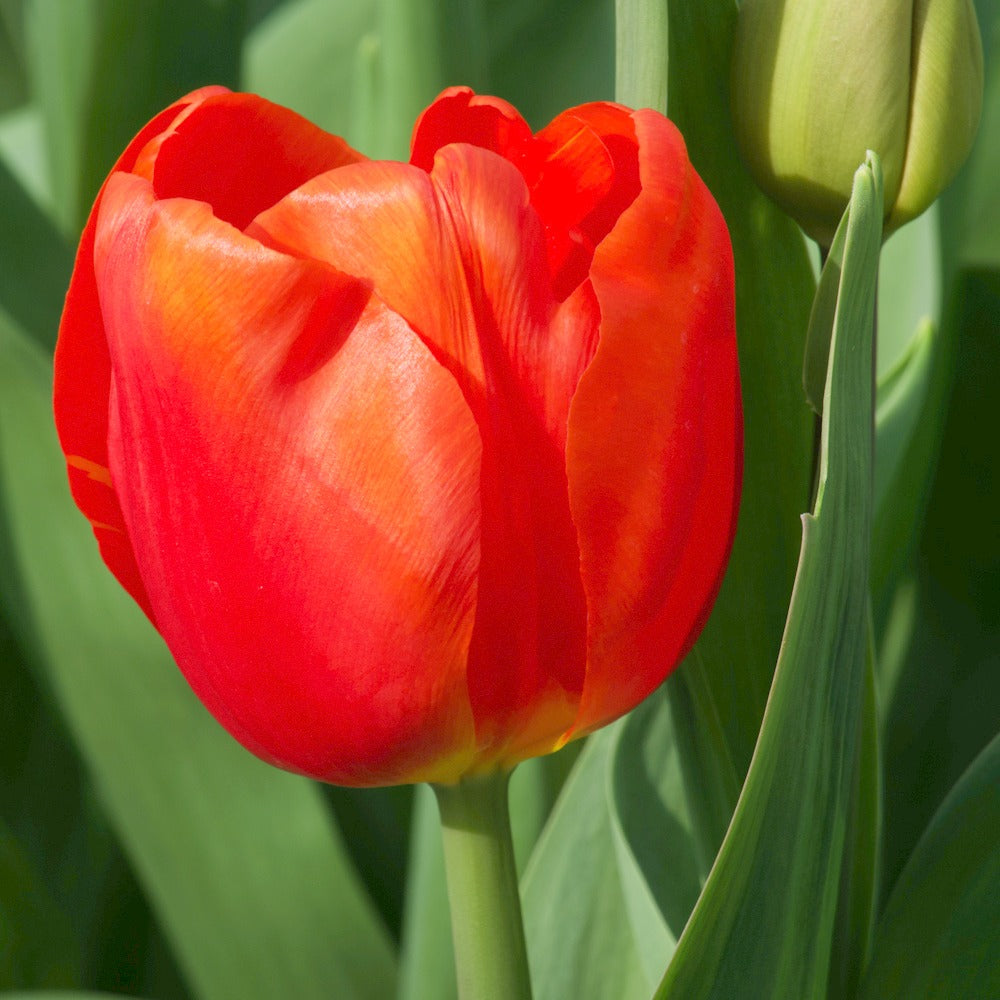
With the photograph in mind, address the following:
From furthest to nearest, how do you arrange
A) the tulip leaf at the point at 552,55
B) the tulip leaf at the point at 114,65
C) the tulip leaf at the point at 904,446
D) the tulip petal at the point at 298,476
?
the tulip leaf at the point at 552,55 < the tulip leaf at the point at 114,65 < the tulip leaf at the point at 904,446 < the tulip petal at the point at 298,476

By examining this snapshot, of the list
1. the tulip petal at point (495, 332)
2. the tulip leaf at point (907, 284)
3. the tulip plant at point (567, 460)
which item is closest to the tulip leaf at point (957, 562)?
the tulip leaf at point (907, 284)

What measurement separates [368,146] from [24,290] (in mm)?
163

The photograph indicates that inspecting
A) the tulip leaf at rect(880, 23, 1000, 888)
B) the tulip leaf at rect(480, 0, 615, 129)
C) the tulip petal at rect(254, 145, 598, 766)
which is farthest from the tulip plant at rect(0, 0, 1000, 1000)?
the tulip leaf at rect(480, 0, 615, 129)

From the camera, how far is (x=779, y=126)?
0.34 m

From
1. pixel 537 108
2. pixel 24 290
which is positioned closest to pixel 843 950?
pixel 24 290

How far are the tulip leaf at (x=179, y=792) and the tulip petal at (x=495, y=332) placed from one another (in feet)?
0.95

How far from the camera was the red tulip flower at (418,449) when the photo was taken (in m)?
0.27

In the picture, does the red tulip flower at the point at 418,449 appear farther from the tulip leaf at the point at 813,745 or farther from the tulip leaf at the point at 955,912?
the tulip leaf at the point at 955,912

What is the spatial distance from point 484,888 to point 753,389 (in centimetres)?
17

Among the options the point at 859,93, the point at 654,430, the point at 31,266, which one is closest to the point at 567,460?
the point at 654,430

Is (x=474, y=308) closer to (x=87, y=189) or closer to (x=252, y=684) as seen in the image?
(x=252, y=684)

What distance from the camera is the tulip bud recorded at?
32 centimetres

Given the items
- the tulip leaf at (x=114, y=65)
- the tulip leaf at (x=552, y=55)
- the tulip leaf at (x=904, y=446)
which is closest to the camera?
the tulip leaf at (x=904, y=446)

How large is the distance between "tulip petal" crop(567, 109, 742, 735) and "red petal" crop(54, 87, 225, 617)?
12 cm
